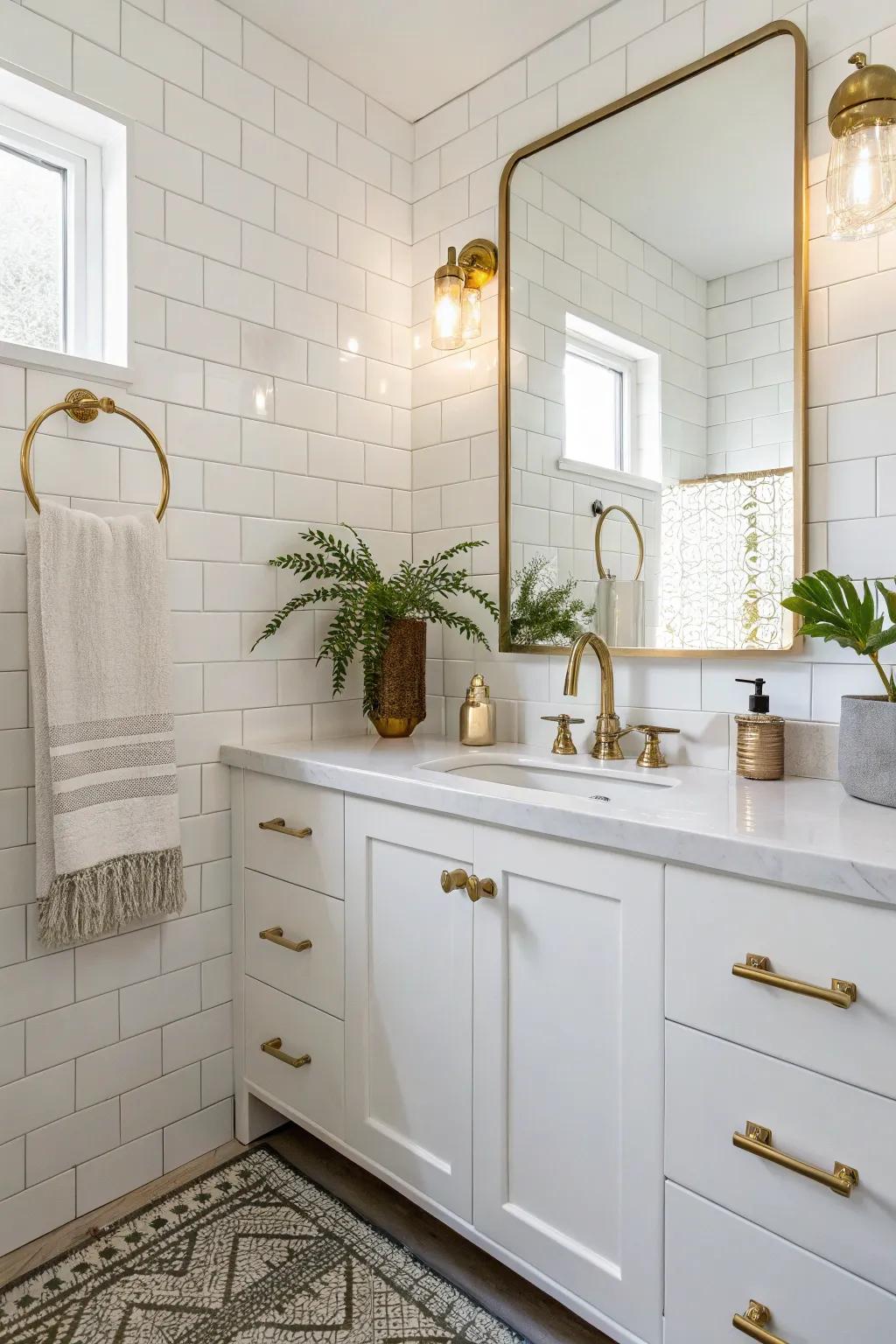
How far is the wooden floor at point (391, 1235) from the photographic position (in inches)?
51.8

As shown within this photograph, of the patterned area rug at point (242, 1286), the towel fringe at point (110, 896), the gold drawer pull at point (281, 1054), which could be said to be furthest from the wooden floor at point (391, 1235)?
the towel fringe at point (110, 896)

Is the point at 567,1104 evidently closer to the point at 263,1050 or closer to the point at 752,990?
the point at 752,990

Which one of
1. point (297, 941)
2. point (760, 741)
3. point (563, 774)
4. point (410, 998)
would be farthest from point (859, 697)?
point (297, 941)

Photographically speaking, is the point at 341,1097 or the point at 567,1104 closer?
the point at 567,1104

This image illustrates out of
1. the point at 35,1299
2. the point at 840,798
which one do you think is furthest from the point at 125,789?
the point at 840,798

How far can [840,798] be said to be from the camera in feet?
4.13

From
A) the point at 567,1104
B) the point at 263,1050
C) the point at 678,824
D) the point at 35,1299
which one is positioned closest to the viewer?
the point at 678,824

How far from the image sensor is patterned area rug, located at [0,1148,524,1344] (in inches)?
51.0

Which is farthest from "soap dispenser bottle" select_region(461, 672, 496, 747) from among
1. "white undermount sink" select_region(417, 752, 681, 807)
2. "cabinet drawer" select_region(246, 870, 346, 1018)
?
"cabinet drawer" select_region(246, 870, 346, 1018)

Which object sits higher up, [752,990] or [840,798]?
[840,798]

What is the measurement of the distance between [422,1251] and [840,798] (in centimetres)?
107

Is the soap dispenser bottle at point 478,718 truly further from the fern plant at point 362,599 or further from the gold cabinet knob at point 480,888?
the gold cabinet knob at point 480,888

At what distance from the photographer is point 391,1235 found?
150 centimetres

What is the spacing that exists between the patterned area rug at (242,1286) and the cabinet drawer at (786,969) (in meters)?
0.71
